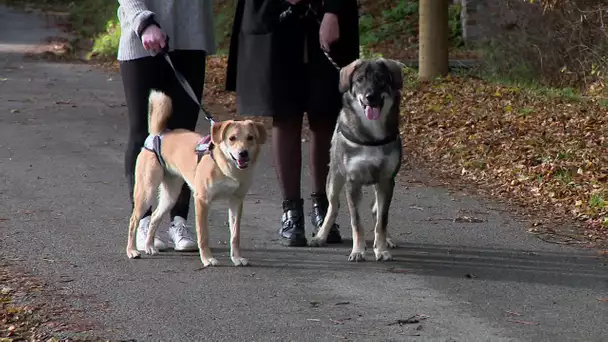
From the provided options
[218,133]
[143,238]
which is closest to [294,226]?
[143,238]

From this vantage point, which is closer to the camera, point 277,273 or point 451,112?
point 277,273

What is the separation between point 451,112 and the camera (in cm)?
1255

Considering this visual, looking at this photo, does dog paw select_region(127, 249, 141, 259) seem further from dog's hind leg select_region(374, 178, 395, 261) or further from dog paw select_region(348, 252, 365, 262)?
dog's hind leg select_region(374, 178, 395, 261)

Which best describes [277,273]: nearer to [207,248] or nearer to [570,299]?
[207,248]

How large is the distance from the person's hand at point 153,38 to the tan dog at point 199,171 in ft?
1.02

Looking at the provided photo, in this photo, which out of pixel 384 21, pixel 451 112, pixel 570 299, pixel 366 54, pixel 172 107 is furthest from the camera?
pixel 384 21

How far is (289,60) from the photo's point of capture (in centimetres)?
670

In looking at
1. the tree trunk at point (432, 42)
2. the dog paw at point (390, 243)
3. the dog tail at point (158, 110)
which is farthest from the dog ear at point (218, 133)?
the tree trunk at point (432, 42)

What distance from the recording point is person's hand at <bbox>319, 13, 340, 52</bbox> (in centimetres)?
649

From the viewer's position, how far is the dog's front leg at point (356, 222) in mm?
6344

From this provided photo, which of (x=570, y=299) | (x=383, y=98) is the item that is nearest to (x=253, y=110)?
(x=383, y=98)

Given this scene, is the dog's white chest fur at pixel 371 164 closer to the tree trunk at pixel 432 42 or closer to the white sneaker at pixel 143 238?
the white sneaker at pixel 143 238

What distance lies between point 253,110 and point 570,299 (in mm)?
2342

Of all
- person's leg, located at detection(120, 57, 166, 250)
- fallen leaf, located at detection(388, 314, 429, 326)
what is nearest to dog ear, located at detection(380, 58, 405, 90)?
person's leg, located at detection(120, 57, 166, 250)
